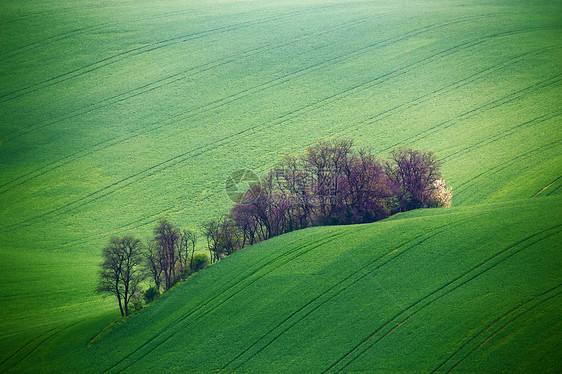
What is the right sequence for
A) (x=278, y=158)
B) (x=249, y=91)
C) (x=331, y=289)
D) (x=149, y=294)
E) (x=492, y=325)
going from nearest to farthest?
1. (x=492, y=325)
2. (x=331, y=289)
3. (x=149, y=294)
4. (x=278, y=158)
5. (x=249, y=91)

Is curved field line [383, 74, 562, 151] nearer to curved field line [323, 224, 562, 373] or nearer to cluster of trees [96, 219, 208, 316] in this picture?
curved field line [323, 224, 562, 373]

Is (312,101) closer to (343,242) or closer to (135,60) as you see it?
(135,60)

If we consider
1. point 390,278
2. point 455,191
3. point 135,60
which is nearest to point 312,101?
point 455,191

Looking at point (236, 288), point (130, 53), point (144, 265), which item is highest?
point (130, 53)

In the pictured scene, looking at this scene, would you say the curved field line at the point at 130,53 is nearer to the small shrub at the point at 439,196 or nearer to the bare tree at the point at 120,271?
the bare tree at the point at 120,271

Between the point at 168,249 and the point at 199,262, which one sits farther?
the point at 168,249

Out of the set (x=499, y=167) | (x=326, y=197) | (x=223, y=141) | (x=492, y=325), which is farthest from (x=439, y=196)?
(x=223, y=141)

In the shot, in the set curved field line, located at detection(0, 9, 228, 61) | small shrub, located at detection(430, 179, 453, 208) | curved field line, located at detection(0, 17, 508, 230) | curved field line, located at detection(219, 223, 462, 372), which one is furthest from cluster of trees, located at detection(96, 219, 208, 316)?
curved field line, located at detection(0, 9, 228, 61)

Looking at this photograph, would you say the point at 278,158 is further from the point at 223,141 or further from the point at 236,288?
the point at 236,288
